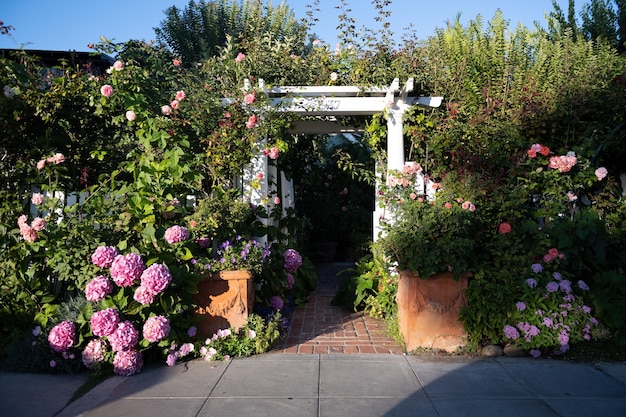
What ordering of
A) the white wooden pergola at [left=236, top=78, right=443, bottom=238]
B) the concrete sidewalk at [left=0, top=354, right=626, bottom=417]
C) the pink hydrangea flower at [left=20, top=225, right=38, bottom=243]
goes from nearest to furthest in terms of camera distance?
the concrete sidewalk at [left=0, top=354, right=626, bottom=417], the pink hydrangea flower at [left=20, top=225, right=38, bottom=243], the white wooden pergola at [left=236, top=78, right=443, bottom=238]

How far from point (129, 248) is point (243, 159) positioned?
1.63 metres

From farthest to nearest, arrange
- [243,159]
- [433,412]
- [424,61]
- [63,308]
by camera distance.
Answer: [424,61], [243,159], [63,308], [433,412]

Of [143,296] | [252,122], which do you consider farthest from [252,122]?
[143,296]

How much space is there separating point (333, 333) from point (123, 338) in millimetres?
2128

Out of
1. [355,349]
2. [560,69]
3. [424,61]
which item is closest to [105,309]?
[355,349]

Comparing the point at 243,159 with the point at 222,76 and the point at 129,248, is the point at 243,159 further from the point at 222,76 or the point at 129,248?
the point at 129,248

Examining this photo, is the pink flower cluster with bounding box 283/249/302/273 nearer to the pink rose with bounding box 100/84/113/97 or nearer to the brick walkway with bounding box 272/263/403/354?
the brick walkway with bounding box 272/263/403/354

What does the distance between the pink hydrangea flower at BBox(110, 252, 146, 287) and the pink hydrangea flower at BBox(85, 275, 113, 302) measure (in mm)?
83

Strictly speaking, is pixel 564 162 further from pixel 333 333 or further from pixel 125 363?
pixel 125 363

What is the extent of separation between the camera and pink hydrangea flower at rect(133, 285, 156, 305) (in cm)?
393

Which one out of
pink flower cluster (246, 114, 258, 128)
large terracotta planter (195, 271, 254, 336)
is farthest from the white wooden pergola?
large terracotta planter (195, 271, 254, 336)

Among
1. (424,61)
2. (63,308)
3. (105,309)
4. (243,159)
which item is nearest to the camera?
(105,309)

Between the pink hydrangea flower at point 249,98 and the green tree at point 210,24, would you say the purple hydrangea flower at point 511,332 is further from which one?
the green tree at point 210,24

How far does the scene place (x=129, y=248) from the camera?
4.45 meters
